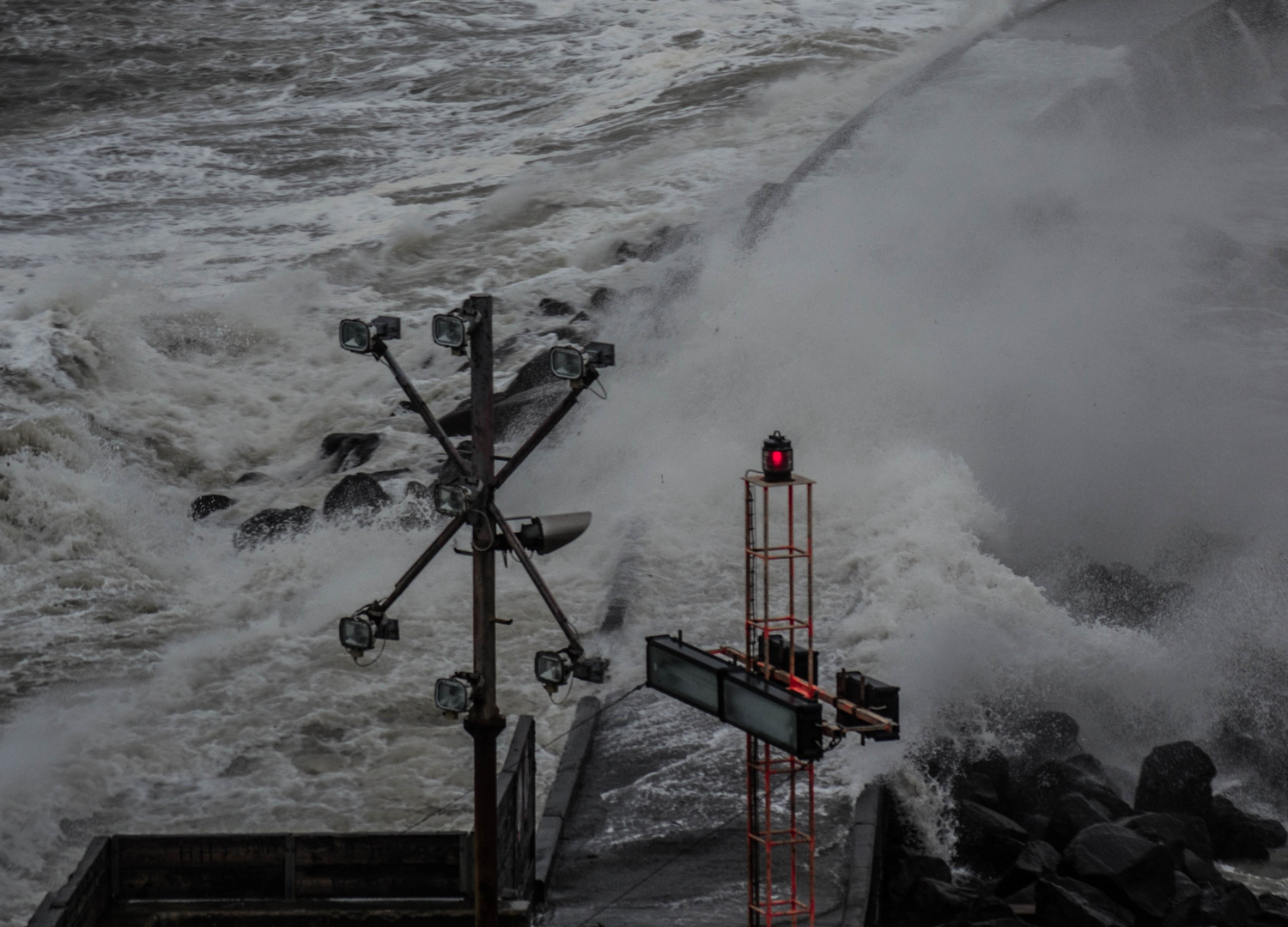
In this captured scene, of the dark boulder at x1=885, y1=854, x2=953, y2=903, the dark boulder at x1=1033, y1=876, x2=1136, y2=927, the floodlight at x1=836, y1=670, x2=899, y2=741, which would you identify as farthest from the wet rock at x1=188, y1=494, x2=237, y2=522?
the floodlight at x1=836, y1=670, x2=899, y2=741

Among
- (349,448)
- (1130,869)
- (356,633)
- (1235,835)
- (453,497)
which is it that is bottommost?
(1235,835)

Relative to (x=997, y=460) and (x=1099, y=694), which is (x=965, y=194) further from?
(x=1099, y=694)

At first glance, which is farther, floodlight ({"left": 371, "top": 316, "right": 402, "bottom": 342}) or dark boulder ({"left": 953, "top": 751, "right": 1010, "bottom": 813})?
dark boulder ({"left": 953, "top": 751, "right": 1010, "bottom": 813})

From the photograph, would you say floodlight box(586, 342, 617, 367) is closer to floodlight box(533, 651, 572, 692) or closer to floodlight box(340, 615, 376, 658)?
floodlight box(533, 651, 572, 692)

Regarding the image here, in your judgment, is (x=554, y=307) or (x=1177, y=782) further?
(x=554, y=307)

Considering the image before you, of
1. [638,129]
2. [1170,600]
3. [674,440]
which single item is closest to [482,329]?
[1170,600]

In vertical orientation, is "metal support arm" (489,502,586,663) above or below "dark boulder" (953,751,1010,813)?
above

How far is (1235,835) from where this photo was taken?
13.8 metres

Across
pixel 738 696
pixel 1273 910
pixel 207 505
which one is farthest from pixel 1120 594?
pixel 207 505

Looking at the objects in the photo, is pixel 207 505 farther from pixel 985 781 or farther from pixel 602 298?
pixel 985 781

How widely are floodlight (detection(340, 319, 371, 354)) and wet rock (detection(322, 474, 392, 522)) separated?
1399 cm

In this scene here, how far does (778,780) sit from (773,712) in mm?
5514

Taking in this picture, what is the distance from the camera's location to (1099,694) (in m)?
16.2

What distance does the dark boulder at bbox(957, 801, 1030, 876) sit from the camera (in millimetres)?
12742
